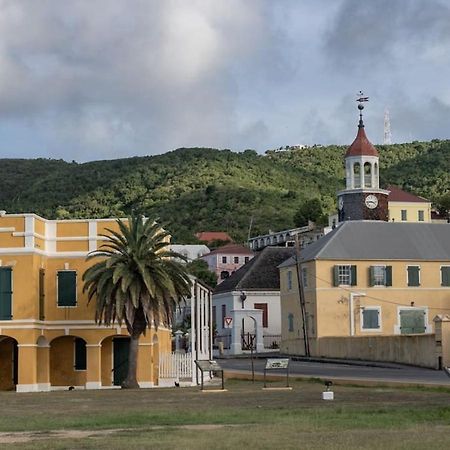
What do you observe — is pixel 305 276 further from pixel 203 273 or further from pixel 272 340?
pixel 203 273

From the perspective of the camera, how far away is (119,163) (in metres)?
169

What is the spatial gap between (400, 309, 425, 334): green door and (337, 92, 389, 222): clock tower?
1026cm

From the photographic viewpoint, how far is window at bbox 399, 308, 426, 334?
231 ft

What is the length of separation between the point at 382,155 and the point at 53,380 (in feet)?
445

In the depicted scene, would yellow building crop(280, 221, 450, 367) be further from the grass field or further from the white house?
the grass field

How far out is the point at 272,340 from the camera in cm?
8338

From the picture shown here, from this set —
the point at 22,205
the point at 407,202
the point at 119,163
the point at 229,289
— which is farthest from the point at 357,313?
the point at 119,163

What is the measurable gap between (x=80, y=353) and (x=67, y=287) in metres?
2.82

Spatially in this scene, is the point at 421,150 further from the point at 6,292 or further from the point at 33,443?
the point at 33,443

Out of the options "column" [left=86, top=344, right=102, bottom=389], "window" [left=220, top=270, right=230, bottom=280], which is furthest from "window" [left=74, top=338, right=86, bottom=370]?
"window" [left=220, top=270, right=230, bottom=280]

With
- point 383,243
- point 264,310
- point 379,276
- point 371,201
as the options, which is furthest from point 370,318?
point 264,310

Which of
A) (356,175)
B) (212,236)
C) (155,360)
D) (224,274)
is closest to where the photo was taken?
(155,360)

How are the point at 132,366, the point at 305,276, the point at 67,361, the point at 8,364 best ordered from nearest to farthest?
the point at 132,366
the point at 8,364
the point at 67,361
the point at 305,276

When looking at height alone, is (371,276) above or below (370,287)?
above
